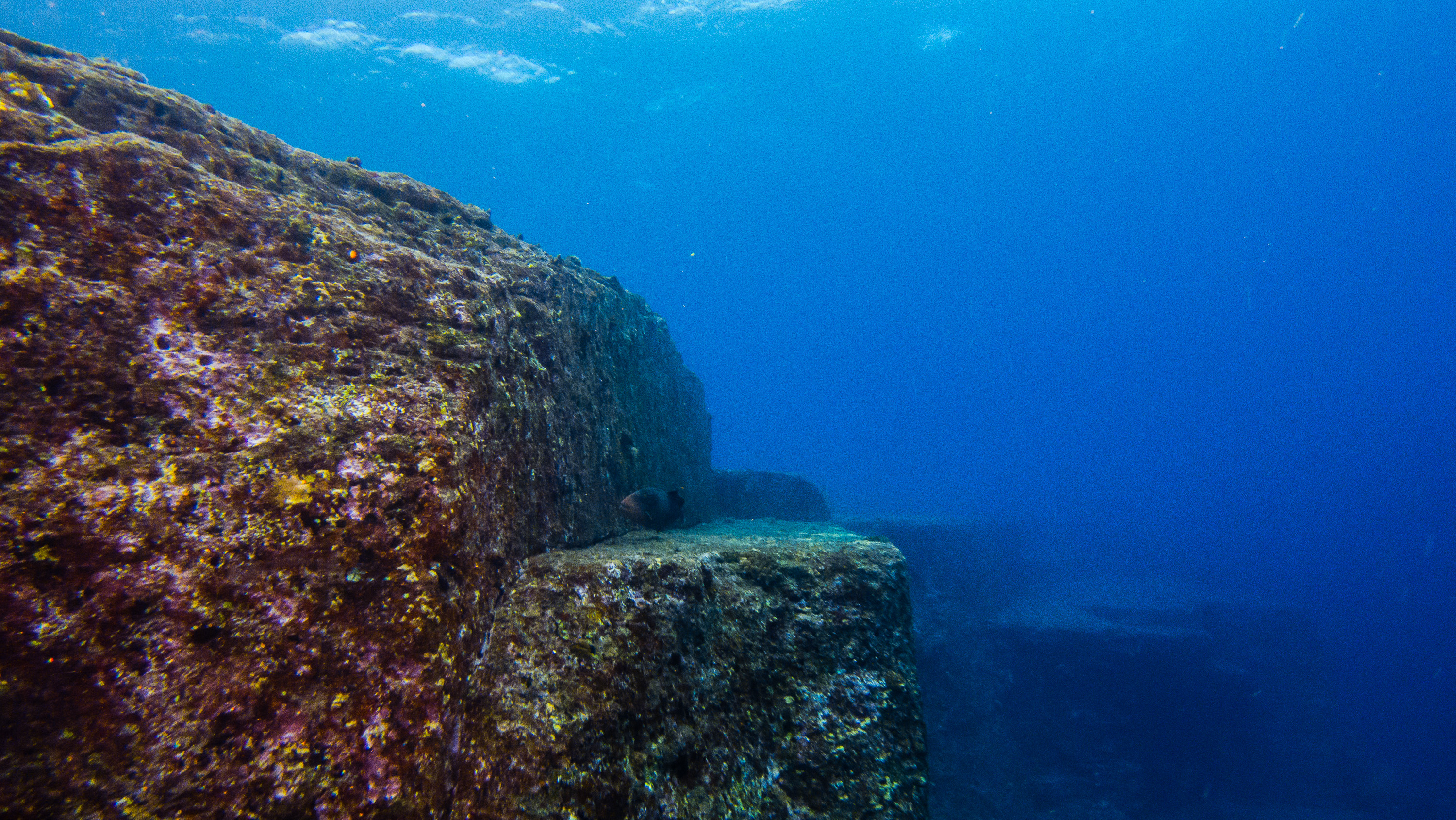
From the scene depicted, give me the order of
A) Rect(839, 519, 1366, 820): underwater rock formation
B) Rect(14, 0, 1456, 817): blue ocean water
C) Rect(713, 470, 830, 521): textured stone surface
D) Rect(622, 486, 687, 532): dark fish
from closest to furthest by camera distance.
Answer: Rect(622, 486, 687, 532): dark fish < Rect(713, 470, 830, 521): textured stone surface < Rect(839, 519, 1366, 820): underwater rock formation < Rect(14, 0, 1456, 817): blue ocean water

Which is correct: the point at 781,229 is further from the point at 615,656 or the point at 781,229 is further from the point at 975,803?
the point at 615,656

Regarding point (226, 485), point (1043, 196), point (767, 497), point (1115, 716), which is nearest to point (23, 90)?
point (226, 485)

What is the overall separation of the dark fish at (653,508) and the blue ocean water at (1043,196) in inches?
1002

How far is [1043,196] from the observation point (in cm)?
8406

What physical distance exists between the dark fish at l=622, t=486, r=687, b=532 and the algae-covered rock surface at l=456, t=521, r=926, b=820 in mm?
1036

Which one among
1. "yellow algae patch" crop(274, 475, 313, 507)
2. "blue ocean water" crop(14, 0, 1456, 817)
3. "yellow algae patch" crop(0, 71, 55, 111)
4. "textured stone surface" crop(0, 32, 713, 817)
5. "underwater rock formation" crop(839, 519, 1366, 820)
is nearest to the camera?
"textured stone surface" crop(0, 32, 713, 817)

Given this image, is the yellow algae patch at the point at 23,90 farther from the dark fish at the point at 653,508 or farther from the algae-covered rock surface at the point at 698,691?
the dark fish at the point at 653,508

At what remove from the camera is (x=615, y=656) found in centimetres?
262

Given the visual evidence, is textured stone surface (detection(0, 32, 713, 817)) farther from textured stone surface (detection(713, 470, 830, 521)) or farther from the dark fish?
textured stone surface (detection(713, 470, 830, 521))

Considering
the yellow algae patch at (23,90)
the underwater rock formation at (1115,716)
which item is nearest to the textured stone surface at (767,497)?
the underwater rock formation at (1115,716)

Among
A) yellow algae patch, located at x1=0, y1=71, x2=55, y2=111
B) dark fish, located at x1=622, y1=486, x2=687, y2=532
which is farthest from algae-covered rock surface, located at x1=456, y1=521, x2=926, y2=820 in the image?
yellow algae patch, located at x1=0, y1=71, x2=55, y2=111

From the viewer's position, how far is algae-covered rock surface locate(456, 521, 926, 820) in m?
2.29

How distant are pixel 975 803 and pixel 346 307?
57.4ft

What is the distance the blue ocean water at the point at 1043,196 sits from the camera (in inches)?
1243
